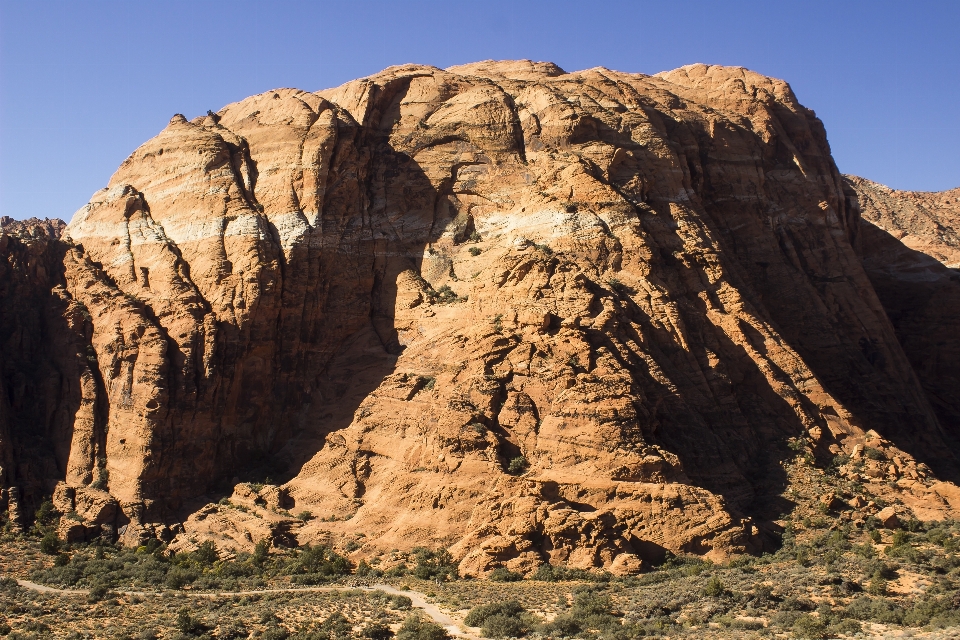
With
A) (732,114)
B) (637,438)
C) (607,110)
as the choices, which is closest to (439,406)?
(637,438)

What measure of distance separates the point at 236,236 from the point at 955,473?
121 ft

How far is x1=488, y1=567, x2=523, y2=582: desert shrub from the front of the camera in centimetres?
2892

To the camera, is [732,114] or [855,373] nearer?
[855,373]

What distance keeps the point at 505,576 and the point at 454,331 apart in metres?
11.9

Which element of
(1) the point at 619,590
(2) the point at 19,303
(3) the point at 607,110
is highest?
(3) the point at 607,110

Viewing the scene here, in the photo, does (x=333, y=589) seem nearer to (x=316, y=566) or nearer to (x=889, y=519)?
(x=316, y=566)

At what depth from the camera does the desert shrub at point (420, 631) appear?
23.7 metres

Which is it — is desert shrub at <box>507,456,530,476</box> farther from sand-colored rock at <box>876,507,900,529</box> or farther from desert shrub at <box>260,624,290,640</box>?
sand-colored rock at <box>876,507,900,529</box>

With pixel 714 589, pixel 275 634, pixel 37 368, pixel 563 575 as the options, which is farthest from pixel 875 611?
pixel 37 368

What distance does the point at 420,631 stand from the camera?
78.3 feet

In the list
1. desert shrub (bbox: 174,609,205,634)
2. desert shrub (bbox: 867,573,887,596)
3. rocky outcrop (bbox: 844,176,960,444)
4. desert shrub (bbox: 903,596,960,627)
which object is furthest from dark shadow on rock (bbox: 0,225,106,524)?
rocky outcrop (bbox: 844,176,960,444)

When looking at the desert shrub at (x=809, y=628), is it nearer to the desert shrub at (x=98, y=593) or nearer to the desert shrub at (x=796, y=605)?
the desert shrub at (x=796, y=605)

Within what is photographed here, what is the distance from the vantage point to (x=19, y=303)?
42.1 metres

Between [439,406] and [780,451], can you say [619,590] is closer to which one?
[439,406]
